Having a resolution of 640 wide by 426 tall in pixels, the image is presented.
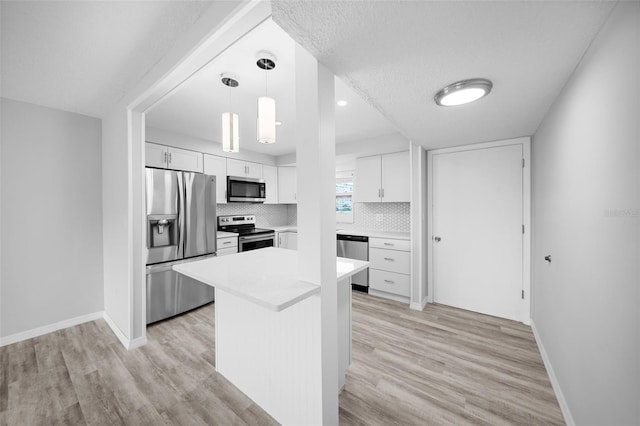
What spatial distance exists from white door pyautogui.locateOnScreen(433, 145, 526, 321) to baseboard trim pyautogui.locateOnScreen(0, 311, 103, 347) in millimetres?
4196

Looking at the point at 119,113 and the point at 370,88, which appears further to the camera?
the point at 119,113

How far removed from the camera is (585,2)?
0.88 m

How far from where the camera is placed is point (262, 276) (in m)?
1.32

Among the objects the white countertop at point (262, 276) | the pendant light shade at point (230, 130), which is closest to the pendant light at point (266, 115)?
the pendant light shade at point (230, 130)

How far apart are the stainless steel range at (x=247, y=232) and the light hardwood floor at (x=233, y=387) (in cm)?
143

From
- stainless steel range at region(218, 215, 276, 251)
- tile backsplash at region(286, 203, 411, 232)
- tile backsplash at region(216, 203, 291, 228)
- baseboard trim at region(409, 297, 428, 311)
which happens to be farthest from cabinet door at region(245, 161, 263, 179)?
baseboard trim at region(409, 297, 428, 311)

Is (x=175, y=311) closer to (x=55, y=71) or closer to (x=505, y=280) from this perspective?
(x=55, y=71)

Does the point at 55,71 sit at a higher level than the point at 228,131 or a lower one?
higher

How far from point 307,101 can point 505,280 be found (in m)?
3.00

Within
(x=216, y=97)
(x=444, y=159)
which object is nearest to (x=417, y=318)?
(x=444, y=159)

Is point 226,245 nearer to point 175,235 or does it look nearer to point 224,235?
point 224,235

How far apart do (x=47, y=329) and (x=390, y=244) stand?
3.99 metres

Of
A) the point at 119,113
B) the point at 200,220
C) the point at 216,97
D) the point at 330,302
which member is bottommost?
the point at 330,302

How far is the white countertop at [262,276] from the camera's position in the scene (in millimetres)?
1026
